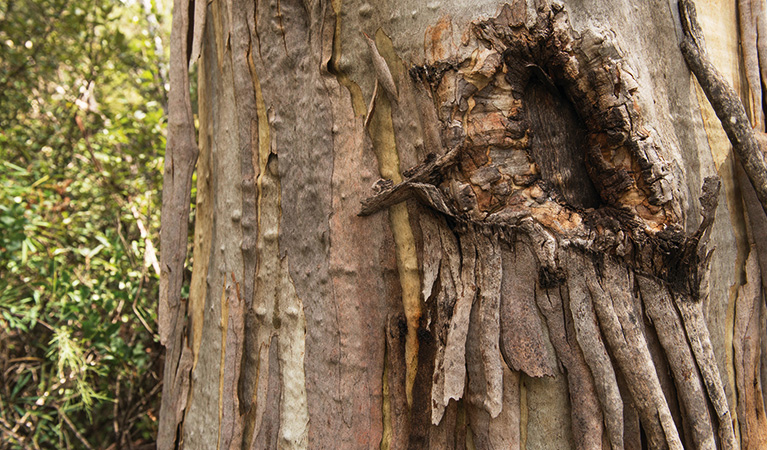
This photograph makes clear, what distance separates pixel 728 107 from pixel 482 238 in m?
0.71

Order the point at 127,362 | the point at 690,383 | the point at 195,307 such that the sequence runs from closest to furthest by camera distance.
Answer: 1. the point at 690,383
2. the point at 195,307
3. the point at 127,362

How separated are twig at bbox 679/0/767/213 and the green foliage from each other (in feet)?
7.73

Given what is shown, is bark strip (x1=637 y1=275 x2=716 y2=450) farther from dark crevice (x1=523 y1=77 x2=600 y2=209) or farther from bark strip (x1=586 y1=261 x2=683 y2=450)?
dark crevice (x1=523 y1=77 x2=600 y2=209)

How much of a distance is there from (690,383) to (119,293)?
2403 millimetres

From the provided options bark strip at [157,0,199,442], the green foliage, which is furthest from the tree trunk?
the green foliage

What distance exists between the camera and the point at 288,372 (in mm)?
1054

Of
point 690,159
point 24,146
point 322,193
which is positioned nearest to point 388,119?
point 322,193

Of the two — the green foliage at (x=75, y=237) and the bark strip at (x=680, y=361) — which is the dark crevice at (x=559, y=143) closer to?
the bark strip at (x=680, y=361)

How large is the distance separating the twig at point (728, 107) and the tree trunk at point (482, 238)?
30 mm

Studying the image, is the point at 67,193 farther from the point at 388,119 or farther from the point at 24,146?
the point at 388,119

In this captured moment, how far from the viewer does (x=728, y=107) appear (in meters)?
1.07

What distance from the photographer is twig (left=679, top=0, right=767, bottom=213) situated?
1066 mm

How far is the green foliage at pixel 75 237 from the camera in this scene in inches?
87.1

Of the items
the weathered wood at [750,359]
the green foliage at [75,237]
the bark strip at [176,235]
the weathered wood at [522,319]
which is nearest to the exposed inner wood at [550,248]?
the weathered wood at [522,319]
